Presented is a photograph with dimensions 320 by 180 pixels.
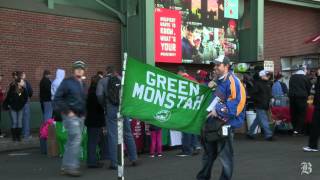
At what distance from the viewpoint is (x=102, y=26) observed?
18406mm

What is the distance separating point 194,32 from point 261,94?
Result: 273 inches

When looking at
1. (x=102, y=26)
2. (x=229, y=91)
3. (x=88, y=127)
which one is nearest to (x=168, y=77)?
(x=229, y=91)

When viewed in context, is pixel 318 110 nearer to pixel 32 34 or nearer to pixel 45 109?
pixel 45 109

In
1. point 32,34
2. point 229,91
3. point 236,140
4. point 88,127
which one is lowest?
point 236,140

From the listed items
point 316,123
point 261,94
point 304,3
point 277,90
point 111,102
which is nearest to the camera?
point 111,102

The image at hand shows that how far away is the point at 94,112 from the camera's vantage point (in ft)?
32.2

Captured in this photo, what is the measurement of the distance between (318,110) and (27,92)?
7223 millimetres

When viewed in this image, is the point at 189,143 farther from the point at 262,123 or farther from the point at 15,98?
the point at 15,98

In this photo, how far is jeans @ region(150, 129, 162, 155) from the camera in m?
11.1

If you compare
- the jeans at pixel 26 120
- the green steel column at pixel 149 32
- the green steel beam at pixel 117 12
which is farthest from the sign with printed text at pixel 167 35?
the jeans at pixel 26 120

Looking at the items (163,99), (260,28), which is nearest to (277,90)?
(260,28)

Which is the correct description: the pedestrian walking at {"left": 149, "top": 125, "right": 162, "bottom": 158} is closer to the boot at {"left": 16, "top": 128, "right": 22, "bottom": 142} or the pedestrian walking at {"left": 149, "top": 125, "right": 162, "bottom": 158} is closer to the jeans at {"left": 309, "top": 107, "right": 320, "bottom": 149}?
the jeans at {"left": 309, "top": 107, "right": 320, "bottom": 149}

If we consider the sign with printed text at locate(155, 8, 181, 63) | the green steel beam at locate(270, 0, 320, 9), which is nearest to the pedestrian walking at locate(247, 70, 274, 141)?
the sign with printed text at locate(155, 8, 181, 63)

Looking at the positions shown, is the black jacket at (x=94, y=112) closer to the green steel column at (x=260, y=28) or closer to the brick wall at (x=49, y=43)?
the brick wall at (x=49, y=43)
